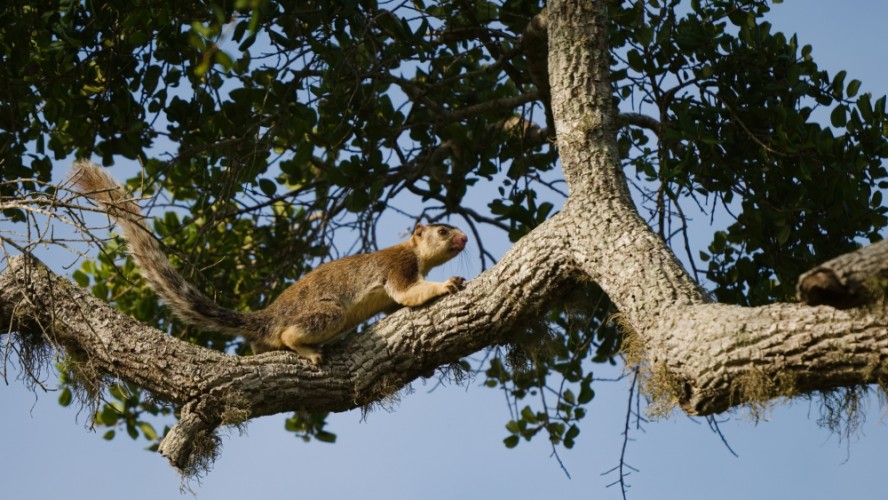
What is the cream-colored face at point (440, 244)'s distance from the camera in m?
6.79

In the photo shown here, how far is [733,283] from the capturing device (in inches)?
263

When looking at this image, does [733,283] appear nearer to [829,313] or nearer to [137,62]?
[829,313]

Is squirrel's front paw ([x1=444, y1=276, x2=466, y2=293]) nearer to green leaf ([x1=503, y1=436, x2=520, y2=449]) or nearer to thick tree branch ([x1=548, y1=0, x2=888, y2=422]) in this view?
thick tree branch ([x1=548, y1=0, x2=888, y2=422])

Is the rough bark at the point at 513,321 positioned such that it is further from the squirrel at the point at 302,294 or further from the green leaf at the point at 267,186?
the green leaf at the point at 267,186

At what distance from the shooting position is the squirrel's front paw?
5344mm

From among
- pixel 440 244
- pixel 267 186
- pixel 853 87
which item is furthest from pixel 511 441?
pixel 853 87

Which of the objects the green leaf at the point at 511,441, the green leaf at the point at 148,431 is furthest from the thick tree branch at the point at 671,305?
the green leaf at the point at 148,431

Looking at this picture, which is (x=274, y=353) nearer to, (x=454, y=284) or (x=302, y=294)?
(x=302, y=294)

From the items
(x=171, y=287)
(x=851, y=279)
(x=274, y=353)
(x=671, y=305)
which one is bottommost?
(x=851, y=279)

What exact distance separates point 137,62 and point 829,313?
4881 millimetres

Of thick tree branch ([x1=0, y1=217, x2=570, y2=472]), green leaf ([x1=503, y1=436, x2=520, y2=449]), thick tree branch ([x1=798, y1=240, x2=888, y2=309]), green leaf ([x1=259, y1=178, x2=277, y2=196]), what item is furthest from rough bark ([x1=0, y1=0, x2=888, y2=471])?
green leaf ([x1=503, y1=436, x2=520, y2=449])

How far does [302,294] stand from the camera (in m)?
5.98

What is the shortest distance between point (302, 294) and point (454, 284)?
44.5 inches

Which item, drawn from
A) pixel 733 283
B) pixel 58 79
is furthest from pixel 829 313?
pixel 58 79
